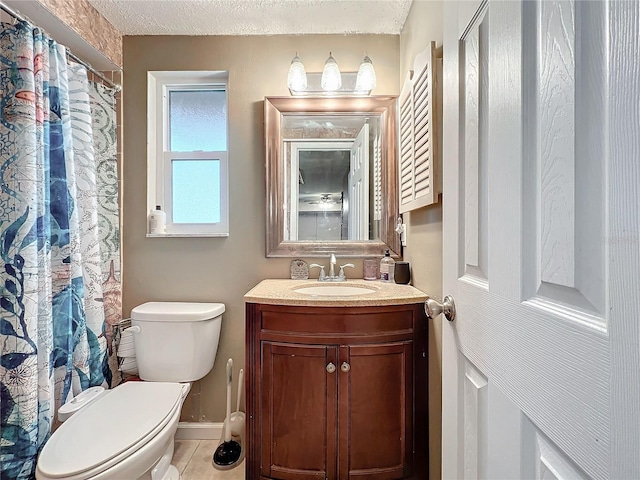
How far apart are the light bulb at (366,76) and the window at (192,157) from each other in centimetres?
80

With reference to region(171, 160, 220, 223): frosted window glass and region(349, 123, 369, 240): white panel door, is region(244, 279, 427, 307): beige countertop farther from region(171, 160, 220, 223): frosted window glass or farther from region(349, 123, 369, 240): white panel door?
region(171, 160, 220, 223): frosted window glass

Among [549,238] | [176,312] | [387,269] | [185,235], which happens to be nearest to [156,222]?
[185,235]

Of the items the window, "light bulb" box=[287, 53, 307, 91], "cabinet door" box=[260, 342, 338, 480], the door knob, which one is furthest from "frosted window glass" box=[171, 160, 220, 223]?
the door knob

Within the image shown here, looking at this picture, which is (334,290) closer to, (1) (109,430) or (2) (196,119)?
(1) (109,430)

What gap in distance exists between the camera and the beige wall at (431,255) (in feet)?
3.91

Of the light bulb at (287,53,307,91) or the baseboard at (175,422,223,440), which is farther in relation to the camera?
the baseboard at (175,422,223,440)

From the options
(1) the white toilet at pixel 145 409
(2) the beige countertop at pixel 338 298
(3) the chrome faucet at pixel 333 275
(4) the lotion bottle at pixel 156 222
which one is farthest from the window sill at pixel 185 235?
(3) the chrome faucet at pixel 333 275

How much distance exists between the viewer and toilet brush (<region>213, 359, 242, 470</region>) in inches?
61.0

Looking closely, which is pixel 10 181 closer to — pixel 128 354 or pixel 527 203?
pixel 128 354

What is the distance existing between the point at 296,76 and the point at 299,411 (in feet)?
5.31

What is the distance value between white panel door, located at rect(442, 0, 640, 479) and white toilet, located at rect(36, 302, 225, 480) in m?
1.05

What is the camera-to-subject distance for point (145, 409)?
1.23 m

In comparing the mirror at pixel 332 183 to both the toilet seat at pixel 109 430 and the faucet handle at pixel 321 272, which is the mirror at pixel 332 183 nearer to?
the faucet handle at pixel 321 272

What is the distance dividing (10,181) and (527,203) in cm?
167
